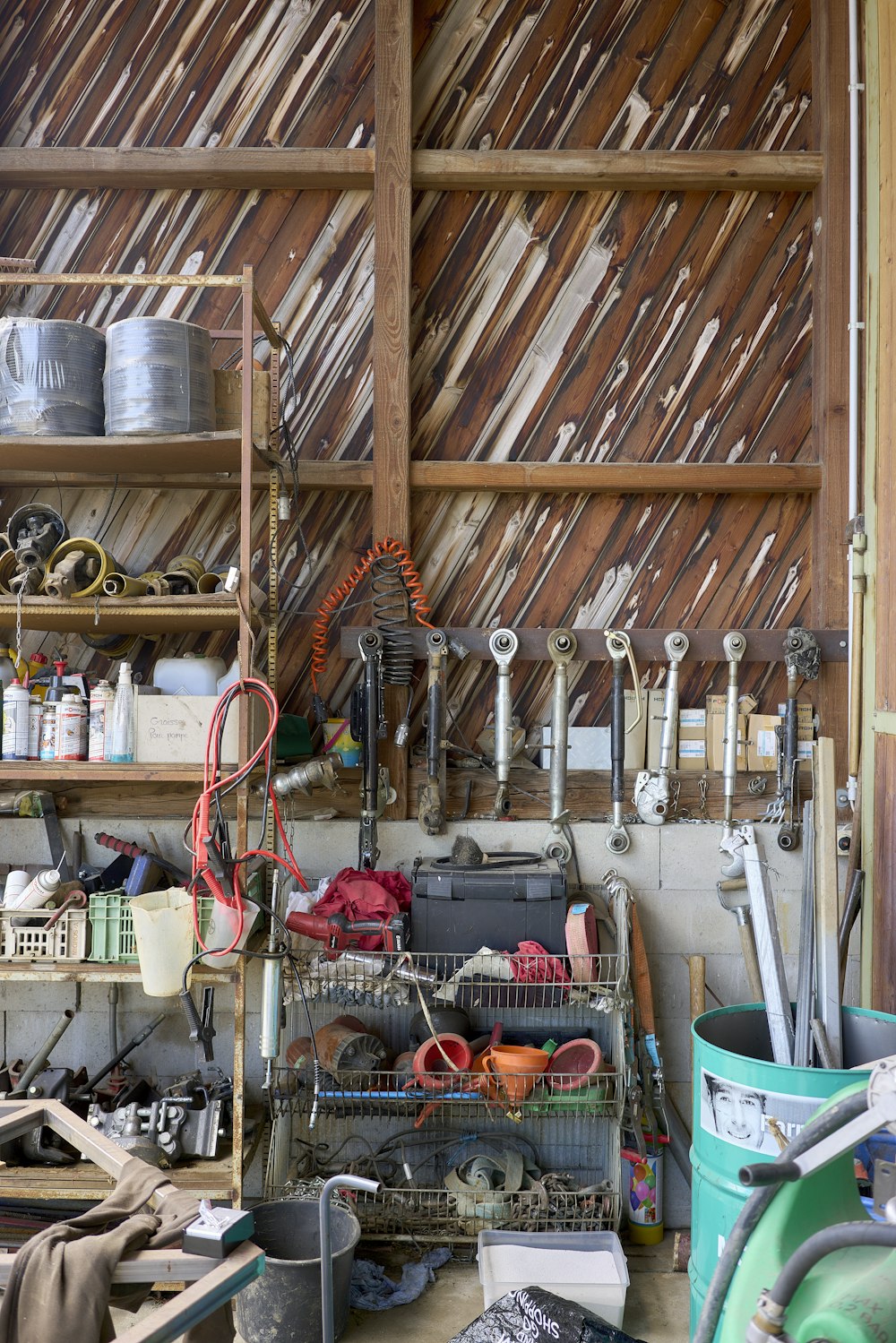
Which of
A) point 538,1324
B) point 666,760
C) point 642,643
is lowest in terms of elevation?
point 538,1324

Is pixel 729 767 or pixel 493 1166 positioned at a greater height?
pixel 729 767

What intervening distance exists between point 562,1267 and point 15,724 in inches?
80.9

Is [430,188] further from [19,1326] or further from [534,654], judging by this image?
[19,1326]

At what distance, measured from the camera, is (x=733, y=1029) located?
2.53m

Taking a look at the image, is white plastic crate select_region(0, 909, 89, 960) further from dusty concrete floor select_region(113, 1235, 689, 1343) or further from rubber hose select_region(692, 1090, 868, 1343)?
rubber hose select_region(692, 1090, 868, 1343)

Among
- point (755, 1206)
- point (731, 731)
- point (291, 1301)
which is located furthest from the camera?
point (731, 731)

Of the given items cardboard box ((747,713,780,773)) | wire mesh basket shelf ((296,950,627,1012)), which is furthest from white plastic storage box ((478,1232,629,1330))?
cardboard box ((747,713,780,773))

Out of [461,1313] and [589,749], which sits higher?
[589,749]

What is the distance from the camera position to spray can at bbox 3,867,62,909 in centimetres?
282

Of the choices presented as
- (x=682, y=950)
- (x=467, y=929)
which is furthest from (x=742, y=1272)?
(x=682, y=950)

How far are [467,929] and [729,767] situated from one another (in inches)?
38.3

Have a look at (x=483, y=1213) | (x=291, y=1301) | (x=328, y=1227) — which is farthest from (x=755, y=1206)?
(x=483, y=1213)

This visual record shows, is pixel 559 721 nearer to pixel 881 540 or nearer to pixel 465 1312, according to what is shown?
pixel 881 540

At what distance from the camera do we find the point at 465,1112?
308 centimetres
